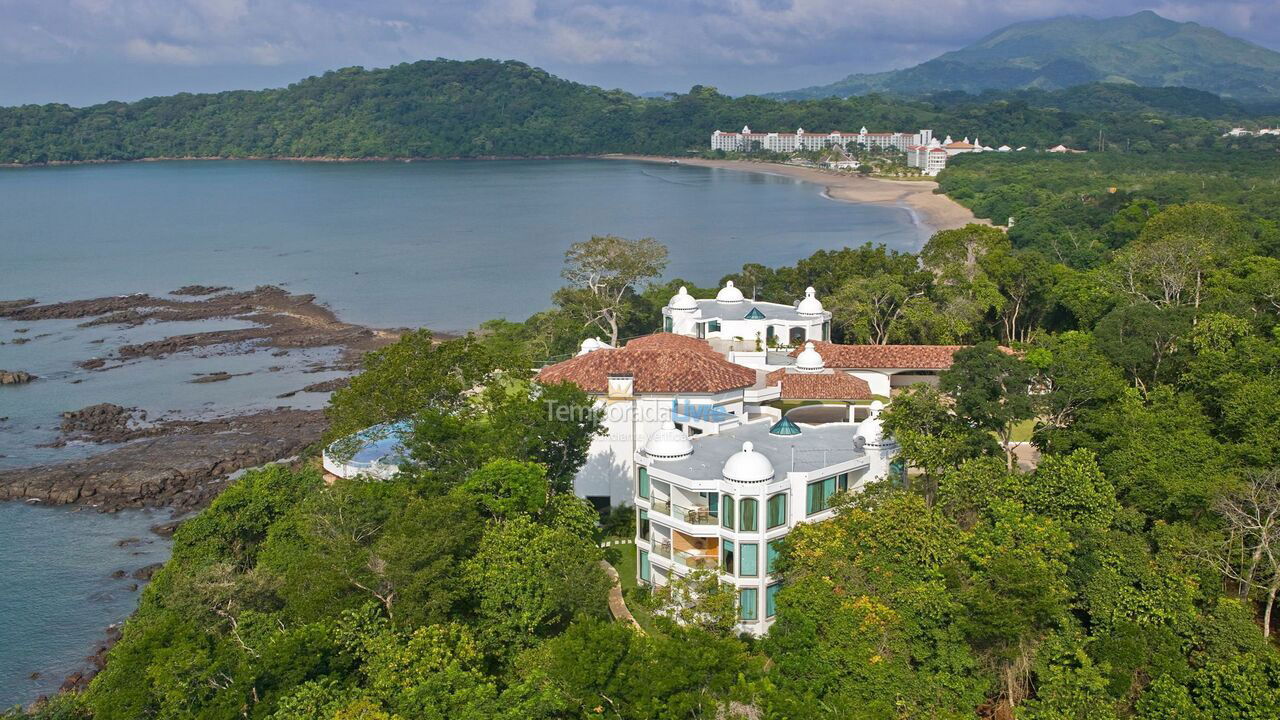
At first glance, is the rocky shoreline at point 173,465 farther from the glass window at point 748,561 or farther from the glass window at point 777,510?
the glass window at point 777,510

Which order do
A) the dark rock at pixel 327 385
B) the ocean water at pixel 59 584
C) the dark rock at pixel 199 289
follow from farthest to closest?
the dark rock at pixel 199 289 → the dark rock at pixel 327 385 → the ocean water at pixel 59 584

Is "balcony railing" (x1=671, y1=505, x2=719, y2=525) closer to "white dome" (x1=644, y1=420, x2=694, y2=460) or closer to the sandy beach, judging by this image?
"white dome" (x1=644, y1=420, x2=694, y2=460)

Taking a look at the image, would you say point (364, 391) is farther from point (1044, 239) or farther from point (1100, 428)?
point (1044, 239)

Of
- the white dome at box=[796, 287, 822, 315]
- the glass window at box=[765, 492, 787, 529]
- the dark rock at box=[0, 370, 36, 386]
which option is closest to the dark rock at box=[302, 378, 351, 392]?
the dark rock at box=[0, 370, 36, 386]

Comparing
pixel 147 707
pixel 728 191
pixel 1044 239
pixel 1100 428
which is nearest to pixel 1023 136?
pixel 728 191

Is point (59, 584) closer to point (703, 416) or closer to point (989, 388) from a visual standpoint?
point (703, 416)

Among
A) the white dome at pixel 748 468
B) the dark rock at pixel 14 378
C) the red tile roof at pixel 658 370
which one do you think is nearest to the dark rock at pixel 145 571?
the red tile roof at pixel 658 370

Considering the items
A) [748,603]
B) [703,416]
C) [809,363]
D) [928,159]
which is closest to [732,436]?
[703,416]
